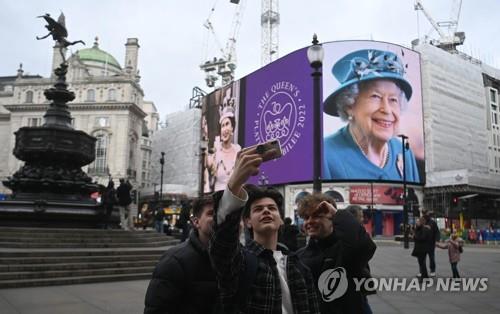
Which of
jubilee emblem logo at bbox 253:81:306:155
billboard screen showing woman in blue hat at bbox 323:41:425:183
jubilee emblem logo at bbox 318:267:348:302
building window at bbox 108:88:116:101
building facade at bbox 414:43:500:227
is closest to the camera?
jubilee emblem logo at bbox 318:267:348:302

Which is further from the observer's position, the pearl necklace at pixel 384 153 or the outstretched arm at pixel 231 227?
the pearl necklace at pixel 384 153

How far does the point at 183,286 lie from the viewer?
9.07 ft

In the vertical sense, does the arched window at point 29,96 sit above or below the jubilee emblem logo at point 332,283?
above

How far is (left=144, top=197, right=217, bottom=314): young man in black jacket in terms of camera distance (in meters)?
2.74

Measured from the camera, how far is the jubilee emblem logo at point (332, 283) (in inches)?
125

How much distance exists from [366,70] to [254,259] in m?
50.8

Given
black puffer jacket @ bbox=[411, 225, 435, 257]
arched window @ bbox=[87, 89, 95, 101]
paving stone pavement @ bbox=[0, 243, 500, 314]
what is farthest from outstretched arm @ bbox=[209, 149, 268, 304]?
arched window @ bbox=[87, 89, 95, 101]

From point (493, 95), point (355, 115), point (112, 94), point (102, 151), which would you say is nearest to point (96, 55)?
point (112, 94)

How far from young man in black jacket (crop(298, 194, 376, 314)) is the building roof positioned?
78.8 m

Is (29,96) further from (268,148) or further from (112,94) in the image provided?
(268,148)

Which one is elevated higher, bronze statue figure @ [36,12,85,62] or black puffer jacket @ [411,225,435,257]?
bronze statue figure @ [36,12,85,62]

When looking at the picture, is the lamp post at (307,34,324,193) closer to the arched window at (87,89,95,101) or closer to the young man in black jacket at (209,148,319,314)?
the young man in black jacket at (209,148,319,314)

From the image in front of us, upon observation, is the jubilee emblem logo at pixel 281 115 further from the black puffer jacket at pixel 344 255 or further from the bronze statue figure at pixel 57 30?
the black puffer jacket at pixel 344 255

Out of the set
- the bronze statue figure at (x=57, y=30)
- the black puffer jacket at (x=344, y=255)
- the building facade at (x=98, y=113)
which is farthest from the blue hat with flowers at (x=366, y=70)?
the black puffer jacket at (x=344, y=255)
